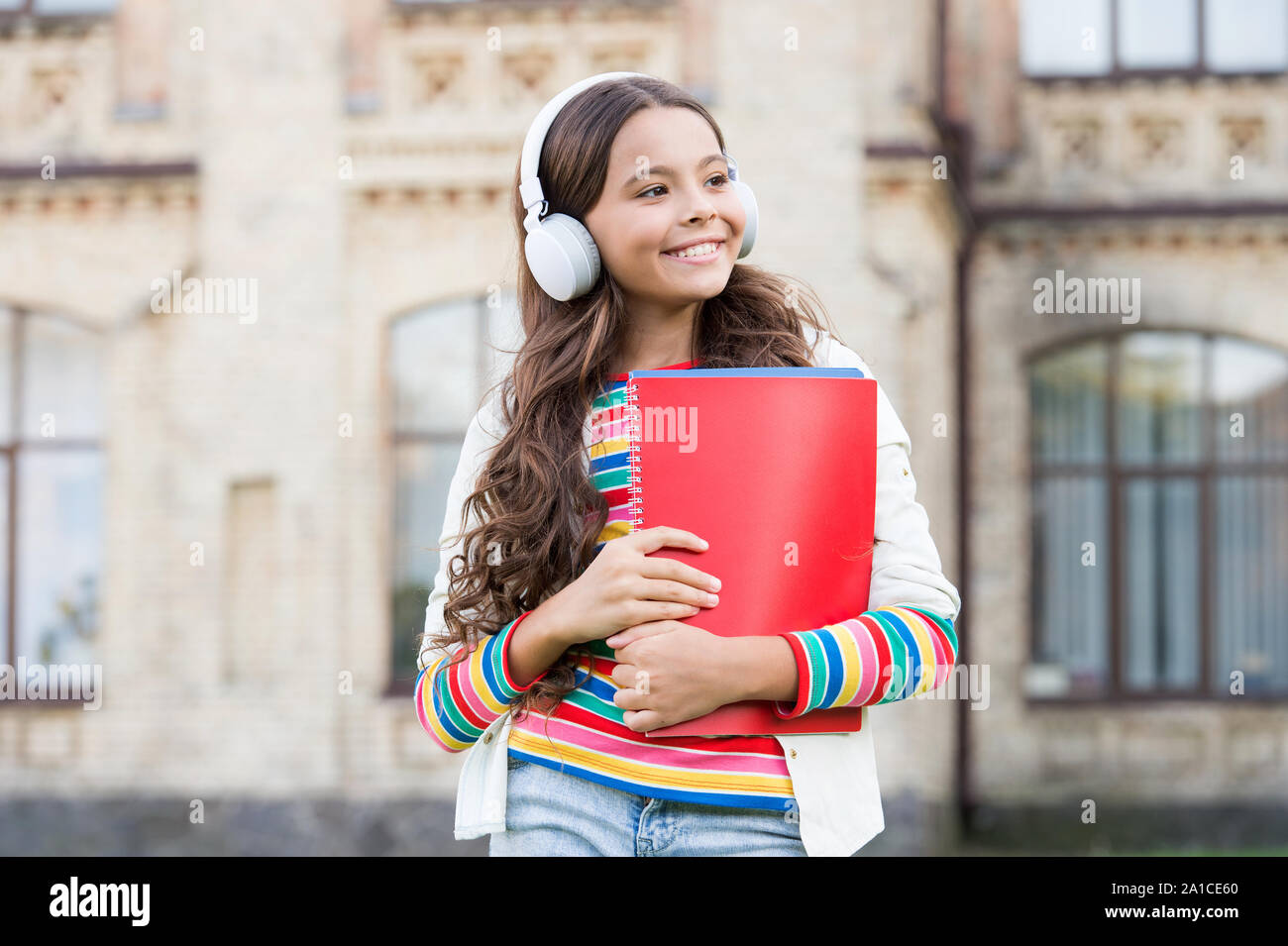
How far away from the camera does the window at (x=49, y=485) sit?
1120 centimetres

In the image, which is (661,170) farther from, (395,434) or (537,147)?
(395,434)

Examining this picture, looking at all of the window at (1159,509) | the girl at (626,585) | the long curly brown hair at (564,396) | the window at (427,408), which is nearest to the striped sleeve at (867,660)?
the girl at (626,585)

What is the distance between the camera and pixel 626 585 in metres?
1.75

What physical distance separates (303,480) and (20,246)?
9.67 ft

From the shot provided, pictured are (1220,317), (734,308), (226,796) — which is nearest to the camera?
(734,308)

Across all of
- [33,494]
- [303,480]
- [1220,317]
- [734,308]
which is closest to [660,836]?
[734,308]

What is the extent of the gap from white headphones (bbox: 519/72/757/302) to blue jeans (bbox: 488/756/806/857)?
2.13ft

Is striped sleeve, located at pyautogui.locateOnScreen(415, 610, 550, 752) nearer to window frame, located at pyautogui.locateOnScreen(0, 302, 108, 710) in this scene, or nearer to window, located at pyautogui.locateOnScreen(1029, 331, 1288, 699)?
window frame, located at pyautogui.locateOnScreen(0, 302, 108, 710)

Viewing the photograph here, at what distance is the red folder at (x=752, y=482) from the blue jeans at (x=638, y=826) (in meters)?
0.12

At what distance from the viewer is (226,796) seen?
1041cm

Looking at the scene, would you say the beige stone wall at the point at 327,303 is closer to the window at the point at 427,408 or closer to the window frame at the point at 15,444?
the window at the point at 427,408

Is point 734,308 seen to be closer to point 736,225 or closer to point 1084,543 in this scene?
point 736,225

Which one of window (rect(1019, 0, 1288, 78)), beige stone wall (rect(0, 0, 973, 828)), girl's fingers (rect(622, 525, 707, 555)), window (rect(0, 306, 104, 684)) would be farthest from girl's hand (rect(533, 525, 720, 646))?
window (rect(1019, 0, 1288, 78))

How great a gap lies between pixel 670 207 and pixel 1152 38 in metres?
11.6
